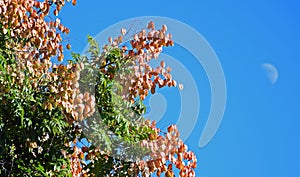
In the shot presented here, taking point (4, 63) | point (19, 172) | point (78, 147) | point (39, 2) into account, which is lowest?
point (19, 172)

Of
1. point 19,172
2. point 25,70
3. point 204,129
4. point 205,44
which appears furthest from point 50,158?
point 205,44

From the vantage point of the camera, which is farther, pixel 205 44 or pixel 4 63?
pixel 205 44

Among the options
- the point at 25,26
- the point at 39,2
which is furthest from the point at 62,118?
the point at 39,2

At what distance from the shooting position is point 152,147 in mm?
4379

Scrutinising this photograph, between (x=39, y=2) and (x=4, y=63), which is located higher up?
(x=39, y=2)

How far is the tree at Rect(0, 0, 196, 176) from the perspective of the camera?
4.16m

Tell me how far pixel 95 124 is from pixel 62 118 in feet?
0.80

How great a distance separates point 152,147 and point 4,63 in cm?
120

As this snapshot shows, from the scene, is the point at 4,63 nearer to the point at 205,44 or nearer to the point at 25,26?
the point at 25,26

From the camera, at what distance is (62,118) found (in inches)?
167

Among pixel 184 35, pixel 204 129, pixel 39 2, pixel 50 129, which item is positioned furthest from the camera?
pixel 39 2

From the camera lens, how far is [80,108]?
13.6 feet

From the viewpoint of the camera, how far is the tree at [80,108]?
416 cm

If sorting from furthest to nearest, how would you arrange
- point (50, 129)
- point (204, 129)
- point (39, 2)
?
point (39, 2) < point (204, 129) < point (50, 129)
